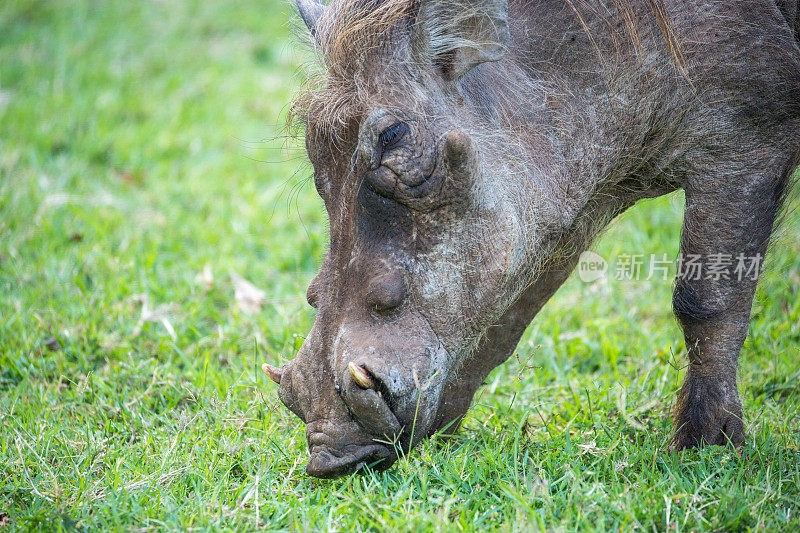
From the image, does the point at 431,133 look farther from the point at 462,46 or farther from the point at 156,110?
the point at 156,110

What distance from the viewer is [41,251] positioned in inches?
177

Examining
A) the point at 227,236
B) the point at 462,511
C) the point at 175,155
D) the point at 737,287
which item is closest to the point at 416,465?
the point at 462,511

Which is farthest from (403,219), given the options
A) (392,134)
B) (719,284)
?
(719,284)

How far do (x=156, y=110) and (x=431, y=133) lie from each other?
15.9ft

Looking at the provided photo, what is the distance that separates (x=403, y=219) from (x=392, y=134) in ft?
0.87

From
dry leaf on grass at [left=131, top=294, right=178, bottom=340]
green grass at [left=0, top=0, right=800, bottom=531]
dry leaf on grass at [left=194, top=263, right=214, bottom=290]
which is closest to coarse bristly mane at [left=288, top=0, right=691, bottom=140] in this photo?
green grass at [left=0, top=0, right=800, bottom=531]

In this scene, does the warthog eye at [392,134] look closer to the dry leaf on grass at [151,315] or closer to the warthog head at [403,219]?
the warthog head at [403,219]

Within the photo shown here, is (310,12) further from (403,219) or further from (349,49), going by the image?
(403,219)

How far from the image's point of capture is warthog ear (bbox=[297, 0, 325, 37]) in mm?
2897

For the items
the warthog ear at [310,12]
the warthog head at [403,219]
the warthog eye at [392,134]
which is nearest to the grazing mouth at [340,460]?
the warthog head at [403,219]

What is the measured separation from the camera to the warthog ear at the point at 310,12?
2.90m

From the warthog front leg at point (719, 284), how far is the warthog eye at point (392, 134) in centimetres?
113

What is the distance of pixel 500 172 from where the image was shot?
2.53 m

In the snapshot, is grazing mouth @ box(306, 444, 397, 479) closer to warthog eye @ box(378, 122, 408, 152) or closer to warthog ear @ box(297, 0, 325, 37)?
warthog eye @ box(378, 122, 408, 152)
